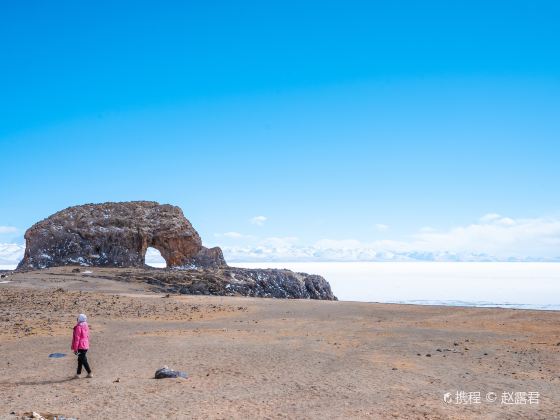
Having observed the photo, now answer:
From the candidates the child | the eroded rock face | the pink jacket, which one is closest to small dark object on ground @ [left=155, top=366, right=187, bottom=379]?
the child

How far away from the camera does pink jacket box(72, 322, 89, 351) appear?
36.0 feet

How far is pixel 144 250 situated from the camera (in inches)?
1681

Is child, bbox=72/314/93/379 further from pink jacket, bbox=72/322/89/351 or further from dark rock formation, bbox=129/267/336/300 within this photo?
dark rock formation, bbox=129/267/336/300

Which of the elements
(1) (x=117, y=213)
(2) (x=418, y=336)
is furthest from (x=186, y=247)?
(2) (x=418, y=336)

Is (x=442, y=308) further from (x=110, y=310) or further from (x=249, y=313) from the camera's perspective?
(x=110, y=310)

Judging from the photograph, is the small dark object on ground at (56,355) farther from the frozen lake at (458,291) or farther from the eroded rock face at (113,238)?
the frozen lake at (458,291)

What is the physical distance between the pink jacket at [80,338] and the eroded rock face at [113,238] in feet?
99.3

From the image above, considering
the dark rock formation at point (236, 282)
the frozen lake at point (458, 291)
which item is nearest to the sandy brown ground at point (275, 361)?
the dark rock formation at point (236, 282)

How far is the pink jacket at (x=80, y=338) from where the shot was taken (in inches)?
432

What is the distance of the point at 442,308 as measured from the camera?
25078mm

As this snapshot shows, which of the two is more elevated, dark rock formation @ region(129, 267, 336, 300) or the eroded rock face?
the eroded rock face

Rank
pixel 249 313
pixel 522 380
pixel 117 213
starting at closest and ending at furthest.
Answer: pixel 522 380 < pixel 249 313 < pixel 117 213

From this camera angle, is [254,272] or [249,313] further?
[254,272]

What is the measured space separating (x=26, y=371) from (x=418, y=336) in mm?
11203
